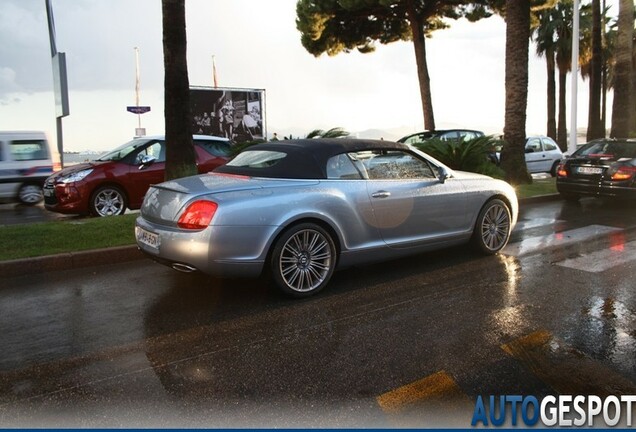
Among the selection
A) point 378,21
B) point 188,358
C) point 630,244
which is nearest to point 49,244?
point 188,358

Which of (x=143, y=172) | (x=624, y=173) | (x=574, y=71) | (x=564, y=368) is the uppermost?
(x=574, y=71)

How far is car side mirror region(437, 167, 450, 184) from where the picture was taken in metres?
5.79

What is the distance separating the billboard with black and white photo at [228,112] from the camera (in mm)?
24830

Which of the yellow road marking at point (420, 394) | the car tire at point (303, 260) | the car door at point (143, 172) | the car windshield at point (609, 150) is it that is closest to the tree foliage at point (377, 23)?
the car windshield at point (609, 150)

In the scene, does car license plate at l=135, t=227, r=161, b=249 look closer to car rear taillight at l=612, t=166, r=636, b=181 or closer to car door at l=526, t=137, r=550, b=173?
car rear taillight at l=612, t=166, r=636, b=181

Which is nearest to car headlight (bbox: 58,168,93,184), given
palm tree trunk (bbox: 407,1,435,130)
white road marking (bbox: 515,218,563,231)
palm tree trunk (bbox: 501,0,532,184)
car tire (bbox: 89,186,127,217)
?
car tire (bbox: 89,186,127,217)

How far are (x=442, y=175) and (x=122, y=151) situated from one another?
6.94 metres

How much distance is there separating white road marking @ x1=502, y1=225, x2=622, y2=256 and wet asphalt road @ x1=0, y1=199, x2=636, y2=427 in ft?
2.39

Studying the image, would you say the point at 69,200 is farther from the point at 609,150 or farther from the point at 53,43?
the point at 53,43

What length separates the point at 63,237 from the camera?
6863mm

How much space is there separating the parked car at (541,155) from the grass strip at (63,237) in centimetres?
1339

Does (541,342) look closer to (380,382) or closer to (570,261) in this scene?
(380,382)

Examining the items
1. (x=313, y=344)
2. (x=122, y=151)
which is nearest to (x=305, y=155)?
(x=313, y=344)

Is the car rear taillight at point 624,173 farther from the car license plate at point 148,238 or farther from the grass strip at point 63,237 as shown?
the car license plate at point 148,238
